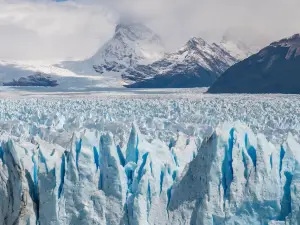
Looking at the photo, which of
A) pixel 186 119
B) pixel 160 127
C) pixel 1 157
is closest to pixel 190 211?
pixel 1 157

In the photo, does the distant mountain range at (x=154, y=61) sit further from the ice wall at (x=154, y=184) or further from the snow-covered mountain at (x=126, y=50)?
the ice wall at (x=154, y=184)

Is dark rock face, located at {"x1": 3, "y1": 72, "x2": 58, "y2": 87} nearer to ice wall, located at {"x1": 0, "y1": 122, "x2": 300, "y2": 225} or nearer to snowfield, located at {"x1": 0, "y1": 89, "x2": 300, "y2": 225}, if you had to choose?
snowfield, located at {"x1": 0, "y1": 89, "x2": 300, "y2": 225}

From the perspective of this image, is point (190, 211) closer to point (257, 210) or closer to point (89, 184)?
point (257, 210)

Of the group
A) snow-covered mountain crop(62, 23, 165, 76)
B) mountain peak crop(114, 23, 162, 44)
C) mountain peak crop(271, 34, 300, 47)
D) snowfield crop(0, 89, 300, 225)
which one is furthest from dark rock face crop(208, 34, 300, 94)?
mountain peak crop(114, 23, 162, 44)

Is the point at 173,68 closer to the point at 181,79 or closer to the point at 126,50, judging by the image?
the point at 181,79

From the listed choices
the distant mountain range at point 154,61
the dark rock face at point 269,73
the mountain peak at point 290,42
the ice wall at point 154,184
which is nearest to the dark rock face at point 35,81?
the distant mountain range at point 154,61
